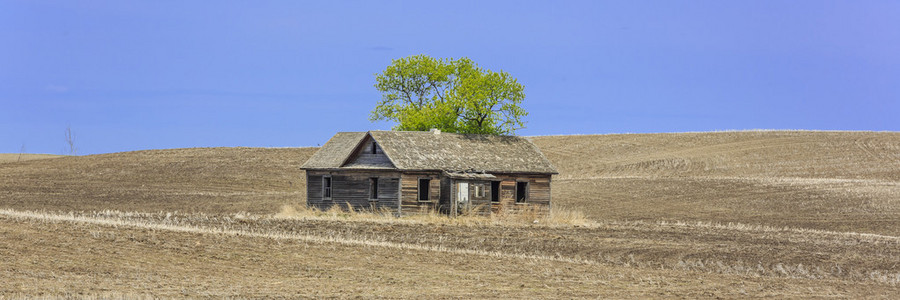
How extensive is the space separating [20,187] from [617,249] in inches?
1702

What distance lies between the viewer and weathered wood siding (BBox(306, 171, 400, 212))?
141ft

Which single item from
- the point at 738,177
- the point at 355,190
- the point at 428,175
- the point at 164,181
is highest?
the point at 738,177

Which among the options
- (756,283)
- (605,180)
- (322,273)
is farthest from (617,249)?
(605,180)

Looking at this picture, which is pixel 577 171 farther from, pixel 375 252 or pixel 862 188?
pixel 375 252

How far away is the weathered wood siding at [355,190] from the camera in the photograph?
4309 cm

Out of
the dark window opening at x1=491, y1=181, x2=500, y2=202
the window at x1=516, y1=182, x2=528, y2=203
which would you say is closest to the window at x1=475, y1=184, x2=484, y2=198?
the dark window opening at x1=491, y1=181, x2=500, y2=202

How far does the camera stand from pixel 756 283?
21.3 meters

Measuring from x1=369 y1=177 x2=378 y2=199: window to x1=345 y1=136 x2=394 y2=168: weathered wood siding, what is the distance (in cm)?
73

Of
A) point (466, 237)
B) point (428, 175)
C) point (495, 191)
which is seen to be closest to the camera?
point (466, 237)

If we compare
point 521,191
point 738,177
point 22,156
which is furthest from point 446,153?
point 22,156

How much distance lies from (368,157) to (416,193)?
2.79 metres

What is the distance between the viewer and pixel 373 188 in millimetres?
44031

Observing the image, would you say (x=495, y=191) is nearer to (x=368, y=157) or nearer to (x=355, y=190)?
(x=368, y=157)

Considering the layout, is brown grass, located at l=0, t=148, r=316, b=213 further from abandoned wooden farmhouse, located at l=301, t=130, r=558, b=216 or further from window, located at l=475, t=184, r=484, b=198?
window, located at l=475, t=184, r=484, b=198
